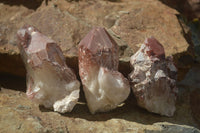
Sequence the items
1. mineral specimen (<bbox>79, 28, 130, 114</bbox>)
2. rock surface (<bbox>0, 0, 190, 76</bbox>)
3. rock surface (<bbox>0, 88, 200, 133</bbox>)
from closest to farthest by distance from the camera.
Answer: rock surface (<bbox>0, 88, 200, 133</bbox>) < mineral specimen (<bbox>79, 28, 130, 114</bbox>) < rock surface (<bbox>0, 0, 190, 76</bbox>)

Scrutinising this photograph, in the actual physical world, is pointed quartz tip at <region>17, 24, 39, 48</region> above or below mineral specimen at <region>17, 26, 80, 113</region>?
above

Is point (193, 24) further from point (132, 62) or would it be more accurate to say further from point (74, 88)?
point (74, 88)

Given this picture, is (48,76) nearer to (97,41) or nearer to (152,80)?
(97,41)

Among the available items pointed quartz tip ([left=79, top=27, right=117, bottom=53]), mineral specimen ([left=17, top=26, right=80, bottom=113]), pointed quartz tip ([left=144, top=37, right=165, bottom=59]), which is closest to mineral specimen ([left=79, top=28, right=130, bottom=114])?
pointed quartz tip ([left=79, top=27, right=117, bottom=53])

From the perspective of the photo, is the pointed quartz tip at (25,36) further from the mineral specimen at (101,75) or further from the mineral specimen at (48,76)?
the mineral specimen at (101,75)

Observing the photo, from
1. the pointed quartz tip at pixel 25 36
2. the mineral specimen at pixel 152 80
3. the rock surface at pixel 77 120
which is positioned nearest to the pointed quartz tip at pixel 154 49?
the mineral specimen at pixel 152 80

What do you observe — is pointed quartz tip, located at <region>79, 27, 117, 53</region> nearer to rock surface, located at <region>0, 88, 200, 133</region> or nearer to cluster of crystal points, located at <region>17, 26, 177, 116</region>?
cluster of crystal points, located at <region>17, 26, 177, 116</region>

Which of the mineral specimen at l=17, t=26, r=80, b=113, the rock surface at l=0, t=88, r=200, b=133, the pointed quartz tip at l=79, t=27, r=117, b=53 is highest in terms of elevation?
the pointed quartz tip at l=79, t=27, r=117, b=53

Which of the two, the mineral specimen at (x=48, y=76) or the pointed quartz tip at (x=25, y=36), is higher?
the pointed quartz tip at (x=25, y=36)
